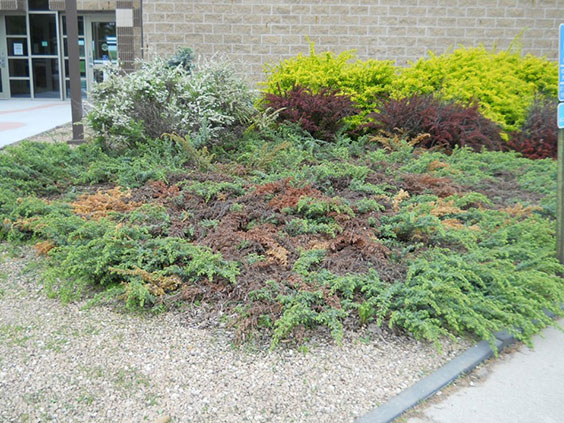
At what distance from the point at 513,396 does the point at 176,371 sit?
2024 millimetres

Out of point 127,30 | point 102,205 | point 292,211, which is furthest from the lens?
point 127,30

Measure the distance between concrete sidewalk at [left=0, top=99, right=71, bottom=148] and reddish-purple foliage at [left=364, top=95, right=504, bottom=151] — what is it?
6717mm

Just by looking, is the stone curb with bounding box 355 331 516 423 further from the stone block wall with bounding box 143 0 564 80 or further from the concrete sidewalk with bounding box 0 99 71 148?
the stone block wall with bounding box 143 0 564 80

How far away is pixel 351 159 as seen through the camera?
6980 millimetres

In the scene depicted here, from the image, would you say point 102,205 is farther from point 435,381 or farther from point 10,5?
point 10,5

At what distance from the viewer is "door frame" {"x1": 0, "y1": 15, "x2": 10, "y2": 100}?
71.6ft

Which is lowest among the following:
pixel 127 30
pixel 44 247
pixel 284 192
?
pixel 44 247

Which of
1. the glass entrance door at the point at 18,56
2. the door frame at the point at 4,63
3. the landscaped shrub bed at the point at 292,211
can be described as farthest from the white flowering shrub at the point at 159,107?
the door frame at the point at 4,63

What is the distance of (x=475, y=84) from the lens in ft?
29.8

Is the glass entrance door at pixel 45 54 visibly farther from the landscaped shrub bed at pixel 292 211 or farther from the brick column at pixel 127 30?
the landscaped shrub bed at pixel 292 211

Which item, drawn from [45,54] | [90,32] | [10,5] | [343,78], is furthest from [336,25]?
[45,54]

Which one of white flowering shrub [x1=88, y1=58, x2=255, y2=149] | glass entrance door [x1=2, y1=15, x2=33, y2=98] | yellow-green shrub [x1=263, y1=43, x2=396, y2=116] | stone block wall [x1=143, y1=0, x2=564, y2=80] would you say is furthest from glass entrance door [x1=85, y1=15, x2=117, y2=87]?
white flowering shrub [x1=88, y1=58, x2=255, y2=149]

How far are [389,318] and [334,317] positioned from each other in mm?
495

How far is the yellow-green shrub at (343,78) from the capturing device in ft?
29.0
